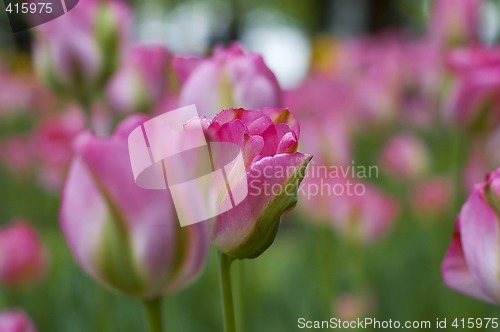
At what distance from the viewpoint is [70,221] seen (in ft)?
0.76

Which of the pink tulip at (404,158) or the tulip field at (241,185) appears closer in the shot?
the tulip field at (241,185)

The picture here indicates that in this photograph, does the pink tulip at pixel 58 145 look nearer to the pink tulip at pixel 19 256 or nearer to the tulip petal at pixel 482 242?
the pink tulip at pixel 19 256

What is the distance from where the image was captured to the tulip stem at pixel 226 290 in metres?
0.23

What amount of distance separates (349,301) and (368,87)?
383 mm

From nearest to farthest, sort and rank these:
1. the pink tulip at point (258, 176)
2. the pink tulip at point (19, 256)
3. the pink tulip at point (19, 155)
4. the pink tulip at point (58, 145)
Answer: the pink tulip at point (258, 176)
the pink tulip at point (19, 256)
the pink tulip at point (58, 145)
the pink tulip at point (19, 155)

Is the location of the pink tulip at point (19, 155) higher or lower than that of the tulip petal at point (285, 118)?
lower

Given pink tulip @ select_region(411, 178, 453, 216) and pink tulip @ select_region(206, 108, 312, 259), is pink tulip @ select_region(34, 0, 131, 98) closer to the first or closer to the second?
pink tulip @ select_region(206, 108, 312, 259)

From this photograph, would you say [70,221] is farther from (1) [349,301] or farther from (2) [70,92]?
(1) [349,301]

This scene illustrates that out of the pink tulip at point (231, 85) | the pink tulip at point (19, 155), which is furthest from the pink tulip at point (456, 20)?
the pink tulip at point (19, 155)

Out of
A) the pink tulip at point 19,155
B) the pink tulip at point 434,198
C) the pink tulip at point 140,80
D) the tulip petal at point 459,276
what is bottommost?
the pink tulip at point 434,198

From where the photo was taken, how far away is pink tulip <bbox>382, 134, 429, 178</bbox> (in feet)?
2.82

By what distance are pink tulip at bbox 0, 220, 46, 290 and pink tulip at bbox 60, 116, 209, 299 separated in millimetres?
357

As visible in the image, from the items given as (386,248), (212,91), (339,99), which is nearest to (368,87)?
(339,99)

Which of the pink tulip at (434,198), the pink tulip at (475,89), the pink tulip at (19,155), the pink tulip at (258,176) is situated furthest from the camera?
the pink tulip at (19,155)
